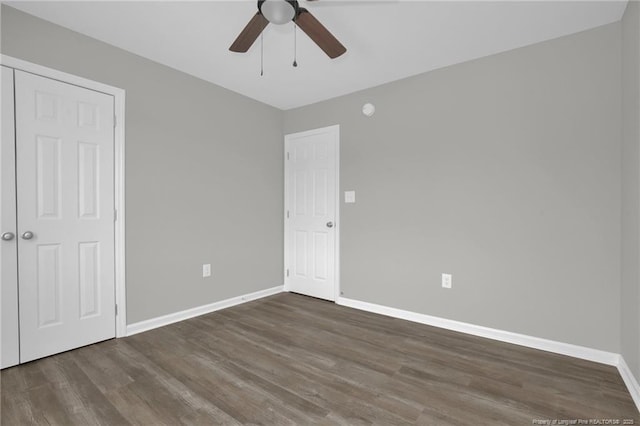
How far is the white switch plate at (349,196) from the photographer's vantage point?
11.5ft

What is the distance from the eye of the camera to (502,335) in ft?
8.42

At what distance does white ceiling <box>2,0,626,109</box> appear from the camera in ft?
6.75

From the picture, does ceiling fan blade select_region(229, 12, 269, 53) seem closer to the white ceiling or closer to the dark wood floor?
the white ceiling

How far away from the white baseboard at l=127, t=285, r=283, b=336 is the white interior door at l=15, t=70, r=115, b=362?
0.20m

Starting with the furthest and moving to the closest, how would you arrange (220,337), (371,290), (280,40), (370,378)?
(371,290), (220,337), (280,40), (370,378)

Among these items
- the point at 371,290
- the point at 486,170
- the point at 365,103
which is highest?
the point at 365,103

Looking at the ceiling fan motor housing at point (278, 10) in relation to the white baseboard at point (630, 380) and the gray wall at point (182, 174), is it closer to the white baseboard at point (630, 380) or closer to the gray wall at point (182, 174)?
the gray wall at point (182, 174)

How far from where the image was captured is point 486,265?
2654 millimetres

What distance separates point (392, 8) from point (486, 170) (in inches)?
61.2

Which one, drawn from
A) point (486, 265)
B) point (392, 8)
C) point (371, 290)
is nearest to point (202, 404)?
point (371, 290)

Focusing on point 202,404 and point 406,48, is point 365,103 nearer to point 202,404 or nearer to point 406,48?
point 406,48

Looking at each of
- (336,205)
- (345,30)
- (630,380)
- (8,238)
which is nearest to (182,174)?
(8,238)

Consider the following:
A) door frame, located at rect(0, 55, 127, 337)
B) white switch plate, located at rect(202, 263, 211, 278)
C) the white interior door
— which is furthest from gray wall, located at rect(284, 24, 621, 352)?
the white interior door

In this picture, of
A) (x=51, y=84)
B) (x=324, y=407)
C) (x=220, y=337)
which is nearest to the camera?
(x=324, y=407)
